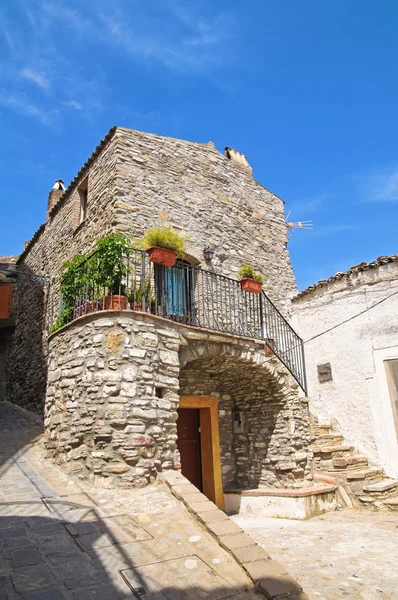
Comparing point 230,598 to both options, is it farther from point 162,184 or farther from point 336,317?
point 162,184

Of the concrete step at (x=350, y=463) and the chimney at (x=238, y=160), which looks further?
the chimney at (x=238, y=160)

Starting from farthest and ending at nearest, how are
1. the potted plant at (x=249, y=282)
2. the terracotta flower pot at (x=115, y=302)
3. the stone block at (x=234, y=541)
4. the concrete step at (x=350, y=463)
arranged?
the potted plant at (x=249, y=282) < the concrete step at (x=350, y=463) < the terracotta flower pot at (x=115, y=302) < the stone block at (x=234, y=541)

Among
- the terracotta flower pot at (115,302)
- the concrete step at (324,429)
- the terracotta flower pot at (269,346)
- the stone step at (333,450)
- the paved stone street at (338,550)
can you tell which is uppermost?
the terracotta flower pot at (115,302)

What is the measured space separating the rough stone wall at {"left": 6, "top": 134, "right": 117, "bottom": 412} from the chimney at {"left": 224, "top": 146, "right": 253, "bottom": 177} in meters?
3.76

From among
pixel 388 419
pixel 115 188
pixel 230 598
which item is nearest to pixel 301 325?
pixel 388 419

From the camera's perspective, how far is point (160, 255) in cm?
680

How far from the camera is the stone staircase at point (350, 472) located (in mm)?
7387

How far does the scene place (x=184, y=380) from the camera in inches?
334

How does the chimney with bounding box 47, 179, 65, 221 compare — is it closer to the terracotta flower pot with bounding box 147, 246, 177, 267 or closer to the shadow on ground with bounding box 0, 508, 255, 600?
the terracotta flower pot with bounding box 147, 246, 177, 267

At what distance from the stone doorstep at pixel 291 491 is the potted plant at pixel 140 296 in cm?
410

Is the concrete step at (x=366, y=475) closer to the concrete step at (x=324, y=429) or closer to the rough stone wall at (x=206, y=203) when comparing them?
the concrete step at (x=324, y=429)

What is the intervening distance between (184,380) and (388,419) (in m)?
4.00

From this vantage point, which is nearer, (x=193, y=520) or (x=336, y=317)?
(x=193, y=520)

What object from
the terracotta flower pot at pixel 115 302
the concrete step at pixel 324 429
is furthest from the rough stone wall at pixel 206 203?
the concrete step at pixel 324 429
